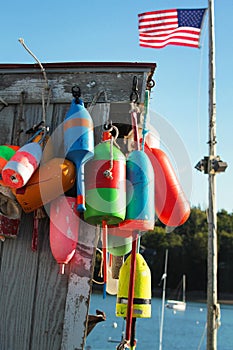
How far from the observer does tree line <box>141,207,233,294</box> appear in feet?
226

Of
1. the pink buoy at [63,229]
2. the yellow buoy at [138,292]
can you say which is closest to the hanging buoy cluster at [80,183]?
the pink buoy at [63,229]

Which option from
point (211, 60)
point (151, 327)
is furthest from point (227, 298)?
point (211, 60)

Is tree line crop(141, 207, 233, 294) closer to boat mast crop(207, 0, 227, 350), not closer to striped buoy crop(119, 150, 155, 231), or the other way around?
boat mast crop(207, 0, 227, 350)

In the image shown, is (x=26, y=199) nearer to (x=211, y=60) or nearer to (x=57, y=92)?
(x=57, y=92)

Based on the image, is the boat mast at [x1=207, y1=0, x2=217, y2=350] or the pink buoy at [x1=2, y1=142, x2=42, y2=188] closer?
the pink buoy at [x1=2, y1=142, x2=42, y2=188]

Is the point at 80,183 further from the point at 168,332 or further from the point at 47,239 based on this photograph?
the point at 168,332

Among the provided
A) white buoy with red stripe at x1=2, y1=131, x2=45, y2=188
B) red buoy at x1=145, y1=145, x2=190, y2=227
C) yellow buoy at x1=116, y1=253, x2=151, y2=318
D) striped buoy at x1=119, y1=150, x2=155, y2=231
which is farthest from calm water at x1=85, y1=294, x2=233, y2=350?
white buoy with red stripe at x1=2, y1=131, x2=45, y2=188

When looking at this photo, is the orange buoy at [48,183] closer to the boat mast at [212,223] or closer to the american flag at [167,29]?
the american flag at [167,29]

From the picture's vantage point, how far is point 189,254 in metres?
69.9

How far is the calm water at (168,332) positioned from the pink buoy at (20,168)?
69.1 feet

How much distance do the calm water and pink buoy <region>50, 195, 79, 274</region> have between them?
20.9 metres

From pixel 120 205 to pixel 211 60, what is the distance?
9.73m

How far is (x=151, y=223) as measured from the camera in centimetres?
249

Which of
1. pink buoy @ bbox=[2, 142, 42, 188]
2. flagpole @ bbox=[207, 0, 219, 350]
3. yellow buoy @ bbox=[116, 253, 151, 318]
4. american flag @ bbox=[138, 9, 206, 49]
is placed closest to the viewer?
pink buoy @ bbox=[2, 142, 42, 188]
